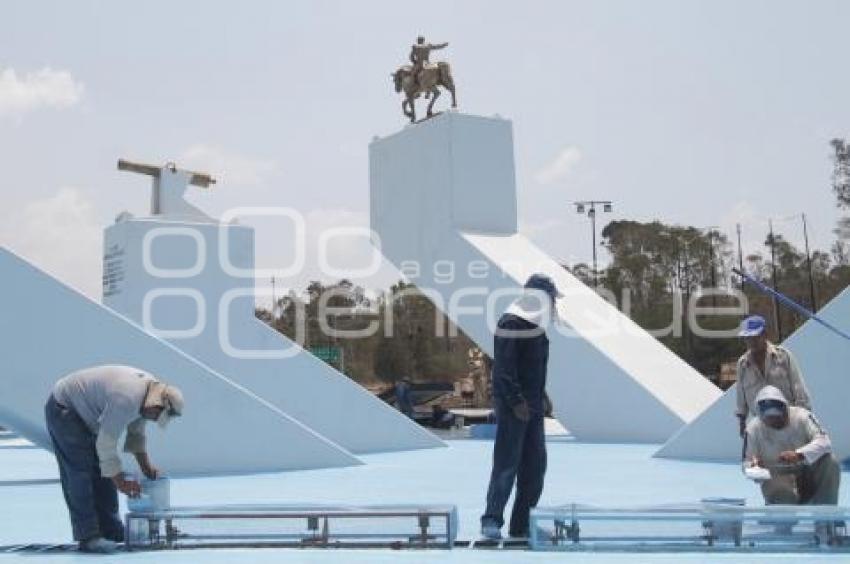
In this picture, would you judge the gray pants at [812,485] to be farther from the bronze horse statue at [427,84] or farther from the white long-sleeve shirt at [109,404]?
Answer: the bronze horse statue at [427,84]

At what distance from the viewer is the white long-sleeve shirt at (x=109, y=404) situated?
401 cm

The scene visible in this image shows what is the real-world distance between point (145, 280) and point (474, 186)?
4656 mm

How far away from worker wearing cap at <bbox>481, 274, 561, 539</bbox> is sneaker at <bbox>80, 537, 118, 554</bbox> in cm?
155

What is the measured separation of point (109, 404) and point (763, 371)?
301cm

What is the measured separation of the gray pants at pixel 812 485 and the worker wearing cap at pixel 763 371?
445 mm

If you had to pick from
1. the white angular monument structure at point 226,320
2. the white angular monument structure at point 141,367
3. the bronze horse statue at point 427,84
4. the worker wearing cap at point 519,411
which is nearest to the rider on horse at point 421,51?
the bronze horse statue at point 427,84

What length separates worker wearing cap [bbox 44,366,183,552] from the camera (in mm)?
4105

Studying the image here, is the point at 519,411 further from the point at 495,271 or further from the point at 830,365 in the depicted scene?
the point at 495,271

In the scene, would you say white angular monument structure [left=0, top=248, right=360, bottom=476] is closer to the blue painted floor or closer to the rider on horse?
the blue painted floor

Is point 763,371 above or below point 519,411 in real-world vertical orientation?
above

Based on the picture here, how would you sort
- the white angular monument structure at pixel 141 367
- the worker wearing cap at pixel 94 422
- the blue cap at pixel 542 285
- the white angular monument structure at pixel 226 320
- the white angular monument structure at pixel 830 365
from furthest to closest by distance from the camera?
the white angular monument structure at pixel 226 320 → the white angular monument structure at pixel 830 365 → the white angular monument structure at pixel 141 367 → the blue cap at pixel 542 285 → the worker wearing cap at pixel 94 422

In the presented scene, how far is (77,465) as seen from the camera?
4207mm

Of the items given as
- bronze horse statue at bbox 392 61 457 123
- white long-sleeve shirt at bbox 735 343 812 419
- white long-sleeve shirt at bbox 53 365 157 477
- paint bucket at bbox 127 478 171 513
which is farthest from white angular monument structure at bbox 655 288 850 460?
bronze horse statue at bbox 392 61 457 123

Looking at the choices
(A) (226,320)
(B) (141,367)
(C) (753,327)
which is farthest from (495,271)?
(C) (753,327)
